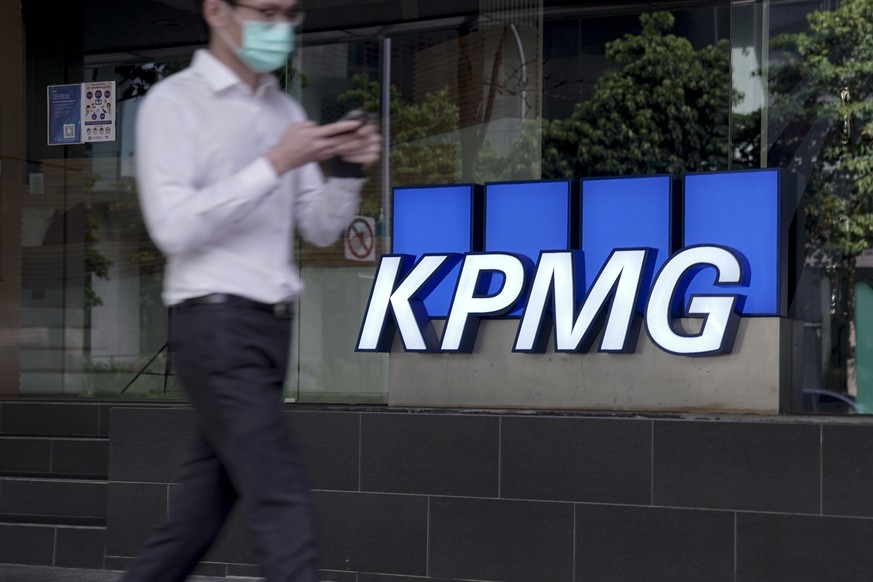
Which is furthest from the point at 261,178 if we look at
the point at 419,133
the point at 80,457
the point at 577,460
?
the point at 80,457

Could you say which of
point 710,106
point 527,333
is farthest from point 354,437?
point 710,106

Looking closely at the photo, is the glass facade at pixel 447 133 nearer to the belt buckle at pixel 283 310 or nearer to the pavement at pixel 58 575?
the pavement at pixel 58 575

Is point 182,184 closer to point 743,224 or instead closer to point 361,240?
point 743,224

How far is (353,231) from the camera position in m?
7.77

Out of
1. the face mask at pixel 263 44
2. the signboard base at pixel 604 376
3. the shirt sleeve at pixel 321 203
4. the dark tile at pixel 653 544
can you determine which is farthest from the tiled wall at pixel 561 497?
the face mask at pixel 263 44

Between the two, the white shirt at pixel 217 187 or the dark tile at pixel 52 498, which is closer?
the white shirt at pixel 217 187

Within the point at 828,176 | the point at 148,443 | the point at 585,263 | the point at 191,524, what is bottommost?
the point at 148,443

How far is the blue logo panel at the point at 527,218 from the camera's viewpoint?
654 cm

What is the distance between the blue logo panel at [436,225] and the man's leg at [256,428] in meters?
3.94

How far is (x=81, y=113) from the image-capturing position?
9.23 meters

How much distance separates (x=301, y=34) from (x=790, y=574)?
4.58 m

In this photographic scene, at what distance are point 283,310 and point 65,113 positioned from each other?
23.2ft

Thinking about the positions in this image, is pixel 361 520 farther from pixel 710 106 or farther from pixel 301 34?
pixel 301 34

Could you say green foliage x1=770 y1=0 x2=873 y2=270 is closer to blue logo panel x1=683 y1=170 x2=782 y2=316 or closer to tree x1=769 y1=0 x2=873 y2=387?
tree x1=769 y1=0 x2=873 y2=387
